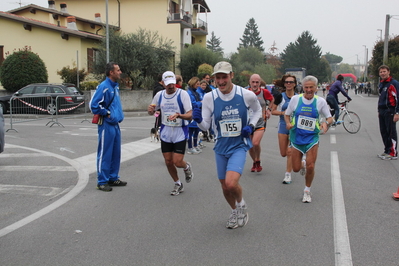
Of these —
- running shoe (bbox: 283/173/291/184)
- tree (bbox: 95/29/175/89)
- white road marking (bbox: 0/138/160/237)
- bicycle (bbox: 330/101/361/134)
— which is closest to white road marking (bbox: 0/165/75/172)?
white road marking (bbox: 0/138/160/237)

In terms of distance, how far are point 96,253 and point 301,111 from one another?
3.60 metres

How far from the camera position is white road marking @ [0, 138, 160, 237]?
5.41 m

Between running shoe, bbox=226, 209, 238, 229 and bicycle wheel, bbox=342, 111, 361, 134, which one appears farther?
bicycle wheel, bbox=342, 111, 361, 134

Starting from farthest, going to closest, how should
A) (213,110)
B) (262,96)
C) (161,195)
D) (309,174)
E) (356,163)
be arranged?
(356,163) < (262,96) < (161,195) < (309,174) < (213,110)

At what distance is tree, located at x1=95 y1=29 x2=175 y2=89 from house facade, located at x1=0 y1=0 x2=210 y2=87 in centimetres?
244

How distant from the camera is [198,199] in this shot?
21.0 feet

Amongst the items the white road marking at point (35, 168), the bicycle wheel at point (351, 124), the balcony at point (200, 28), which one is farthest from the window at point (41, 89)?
the balcony at point (200, 28)

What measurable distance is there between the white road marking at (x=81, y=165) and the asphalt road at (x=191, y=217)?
1.2 inches

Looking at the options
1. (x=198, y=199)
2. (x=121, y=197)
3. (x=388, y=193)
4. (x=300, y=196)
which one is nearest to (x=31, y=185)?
(x=121, y=197)

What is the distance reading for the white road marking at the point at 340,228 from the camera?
4133mm

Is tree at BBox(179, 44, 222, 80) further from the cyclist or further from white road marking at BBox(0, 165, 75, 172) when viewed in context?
white road marking at BBox(0, 165, 75, 172)

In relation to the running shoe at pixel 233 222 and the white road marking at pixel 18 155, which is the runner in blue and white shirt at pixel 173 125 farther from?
the white road marking at pixel 18 155

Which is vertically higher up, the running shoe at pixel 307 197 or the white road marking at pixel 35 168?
the running shoe at pixel 307 197

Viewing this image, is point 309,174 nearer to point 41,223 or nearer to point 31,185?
point 41,223
